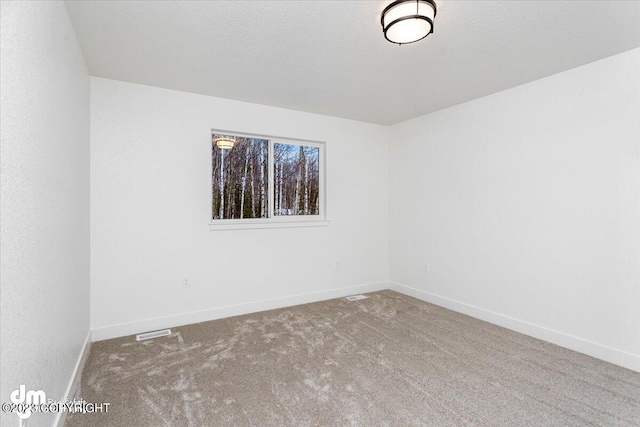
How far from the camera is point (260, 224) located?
12.8 ft

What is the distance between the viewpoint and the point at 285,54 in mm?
2594

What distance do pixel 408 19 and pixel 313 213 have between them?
288cm

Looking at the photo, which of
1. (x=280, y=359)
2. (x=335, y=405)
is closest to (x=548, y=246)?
(x=335, y=405)

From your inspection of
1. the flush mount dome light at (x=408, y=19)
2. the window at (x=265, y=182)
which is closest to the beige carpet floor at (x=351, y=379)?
the window at (x=265, y=182)

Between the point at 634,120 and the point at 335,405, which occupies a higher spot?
the point at 634,120

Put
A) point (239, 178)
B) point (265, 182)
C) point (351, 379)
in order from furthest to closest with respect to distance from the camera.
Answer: point (265, 182) → point (239, 178) → point (351, 379)

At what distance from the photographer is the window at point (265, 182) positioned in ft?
12.4

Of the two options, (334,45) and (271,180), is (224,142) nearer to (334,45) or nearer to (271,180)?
(271,180)

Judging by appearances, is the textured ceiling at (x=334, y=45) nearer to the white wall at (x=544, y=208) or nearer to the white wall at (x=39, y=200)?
the white wall at (x=544, y=208)

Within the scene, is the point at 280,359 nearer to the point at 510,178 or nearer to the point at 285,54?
the point at 285,54

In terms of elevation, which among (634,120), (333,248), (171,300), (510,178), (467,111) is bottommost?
(171,300)

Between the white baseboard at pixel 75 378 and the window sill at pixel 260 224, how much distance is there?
1.51 metres

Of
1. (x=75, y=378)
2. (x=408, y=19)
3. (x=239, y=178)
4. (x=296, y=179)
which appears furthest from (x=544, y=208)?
(x=75, y=378)

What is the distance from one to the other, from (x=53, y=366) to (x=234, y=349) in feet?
4.44
